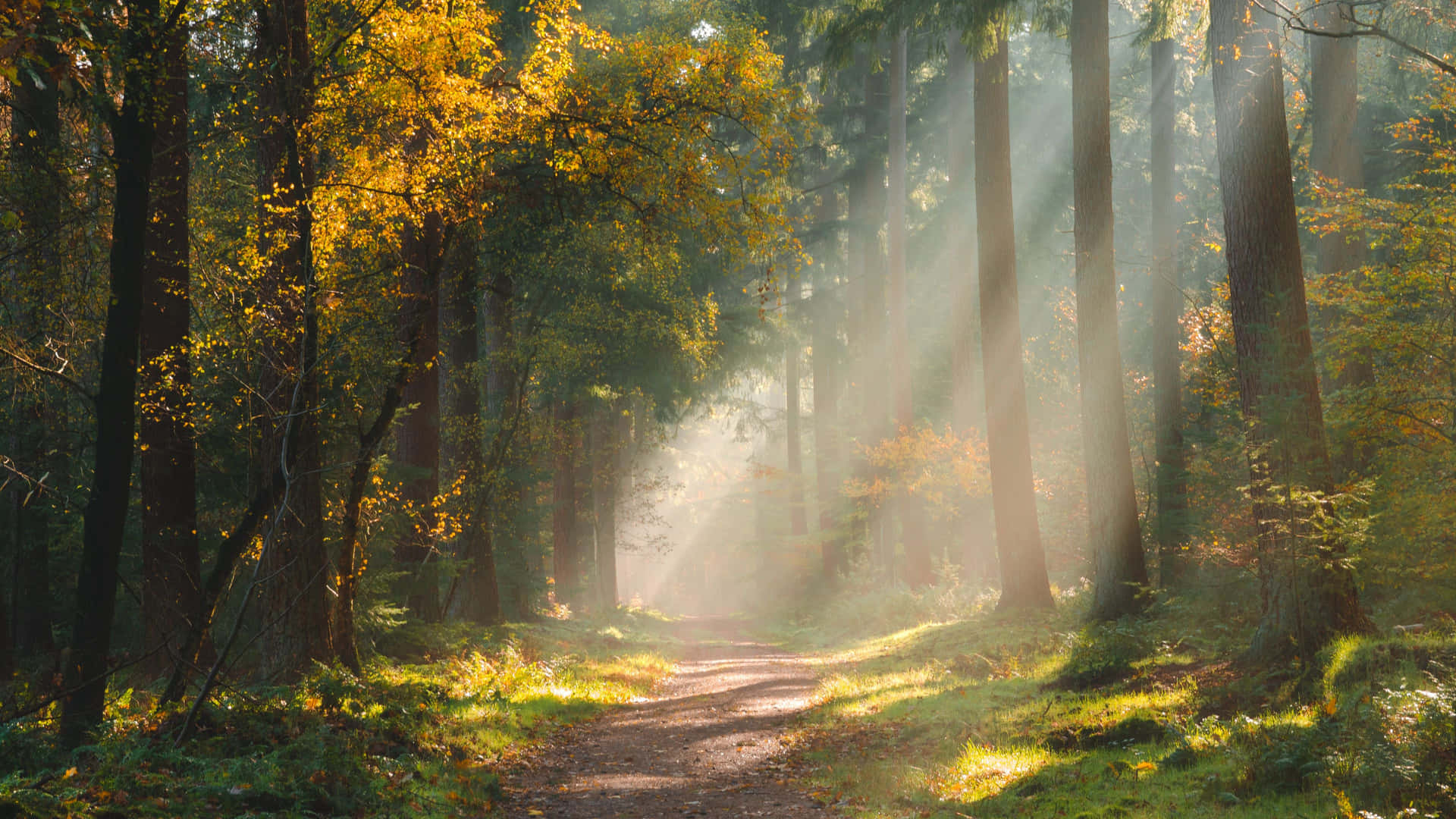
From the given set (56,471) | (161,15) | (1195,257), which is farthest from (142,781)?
(1195,257)

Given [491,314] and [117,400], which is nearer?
[117,400]

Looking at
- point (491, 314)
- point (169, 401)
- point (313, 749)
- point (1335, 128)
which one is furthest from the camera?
point (491, 314)

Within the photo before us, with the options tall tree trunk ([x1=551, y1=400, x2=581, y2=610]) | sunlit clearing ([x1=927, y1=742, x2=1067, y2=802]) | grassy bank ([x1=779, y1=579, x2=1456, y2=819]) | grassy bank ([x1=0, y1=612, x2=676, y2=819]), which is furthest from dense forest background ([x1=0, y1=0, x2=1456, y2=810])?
sunlit clearing ([x1=927, y1=742, x2=1067, y2=802])

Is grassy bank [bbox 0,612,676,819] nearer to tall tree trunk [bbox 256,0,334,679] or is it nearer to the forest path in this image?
the forest path

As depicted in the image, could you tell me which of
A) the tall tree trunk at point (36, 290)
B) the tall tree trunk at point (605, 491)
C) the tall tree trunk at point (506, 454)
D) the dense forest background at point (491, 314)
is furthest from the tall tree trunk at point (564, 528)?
the tall tree trunk at point (36, 290)

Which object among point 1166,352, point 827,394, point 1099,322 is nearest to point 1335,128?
point 1166,352

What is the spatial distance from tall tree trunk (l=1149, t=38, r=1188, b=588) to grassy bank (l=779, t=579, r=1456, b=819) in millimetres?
3681

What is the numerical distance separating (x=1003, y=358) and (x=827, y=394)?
1737 cm

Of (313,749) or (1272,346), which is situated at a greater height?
(1272,346)

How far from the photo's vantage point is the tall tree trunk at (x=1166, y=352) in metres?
14.5

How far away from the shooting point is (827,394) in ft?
106

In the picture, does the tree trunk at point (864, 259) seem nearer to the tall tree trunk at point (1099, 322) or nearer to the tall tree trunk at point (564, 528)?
the tall tree trunk at point (564, 528)

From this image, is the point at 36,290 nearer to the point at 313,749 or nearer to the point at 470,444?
the point at 313,749

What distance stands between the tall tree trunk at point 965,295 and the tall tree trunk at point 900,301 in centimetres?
148
